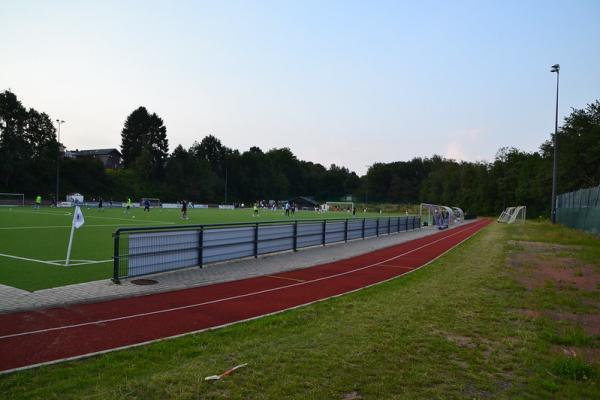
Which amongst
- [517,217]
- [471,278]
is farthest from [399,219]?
[517,217]

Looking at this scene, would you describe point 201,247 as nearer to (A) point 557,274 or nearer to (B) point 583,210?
(A) point 557,274

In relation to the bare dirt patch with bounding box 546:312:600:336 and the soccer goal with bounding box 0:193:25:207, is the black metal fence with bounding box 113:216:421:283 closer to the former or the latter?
the bare dirt patch with bounding box 546:312:600:336

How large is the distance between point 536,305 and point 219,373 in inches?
255

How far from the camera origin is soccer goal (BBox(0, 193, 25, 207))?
54750 mm

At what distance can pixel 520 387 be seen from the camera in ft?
14.8

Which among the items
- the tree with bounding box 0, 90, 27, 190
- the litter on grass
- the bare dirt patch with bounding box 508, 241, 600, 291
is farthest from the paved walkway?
the tree with bounding box 0, 90, 27, 190

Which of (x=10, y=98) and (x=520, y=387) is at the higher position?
(x=10, y=98)

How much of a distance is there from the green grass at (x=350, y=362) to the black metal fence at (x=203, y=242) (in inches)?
190

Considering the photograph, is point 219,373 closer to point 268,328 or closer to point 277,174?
point 268,328

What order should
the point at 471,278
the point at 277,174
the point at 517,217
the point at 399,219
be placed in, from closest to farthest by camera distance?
the point at 471,278 → the point at 399,219 → the point at 517,217 → the point at 277,174

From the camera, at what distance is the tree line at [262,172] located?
212 feet

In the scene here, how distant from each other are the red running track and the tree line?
52183 millimetres

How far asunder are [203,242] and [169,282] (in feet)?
8.24

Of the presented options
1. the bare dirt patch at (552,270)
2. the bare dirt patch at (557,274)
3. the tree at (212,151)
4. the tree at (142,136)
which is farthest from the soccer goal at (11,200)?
the tree at (212,151)
